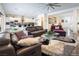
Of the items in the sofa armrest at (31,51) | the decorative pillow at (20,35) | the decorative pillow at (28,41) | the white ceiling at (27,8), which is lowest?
the sofa armrest at (31,51)

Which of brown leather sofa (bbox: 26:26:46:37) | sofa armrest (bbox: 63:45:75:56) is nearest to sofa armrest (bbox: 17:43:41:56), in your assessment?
brown leather sofa (bbox: 26:26:46:37)

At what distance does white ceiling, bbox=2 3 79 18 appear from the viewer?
2131 mm

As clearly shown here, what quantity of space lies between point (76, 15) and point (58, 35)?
591 millimetres

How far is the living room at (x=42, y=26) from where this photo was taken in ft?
6.96

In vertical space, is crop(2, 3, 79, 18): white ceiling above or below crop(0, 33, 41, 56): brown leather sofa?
above

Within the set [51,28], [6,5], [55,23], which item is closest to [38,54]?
[51,28]

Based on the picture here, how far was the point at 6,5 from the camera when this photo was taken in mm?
2111

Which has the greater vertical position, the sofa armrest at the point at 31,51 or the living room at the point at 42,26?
the living room at the point at 42,26

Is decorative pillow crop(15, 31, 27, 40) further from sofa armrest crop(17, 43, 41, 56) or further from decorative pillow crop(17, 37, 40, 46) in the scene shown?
sofa armrest crop(17, 43, 41, 56)

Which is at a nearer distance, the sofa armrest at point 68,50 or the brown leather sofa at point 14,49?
the brown leather sofa at point 14,49

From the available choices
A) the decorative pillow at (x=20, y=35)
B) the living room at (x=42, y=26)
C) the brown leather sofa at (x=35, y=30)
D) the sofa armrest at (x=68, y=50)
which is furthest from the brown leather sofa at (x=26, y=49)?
the sofa armrest at (x=68, y=50)

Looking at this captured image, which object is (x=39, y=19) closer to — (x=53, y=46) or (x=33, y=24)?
(x=33, y=24)

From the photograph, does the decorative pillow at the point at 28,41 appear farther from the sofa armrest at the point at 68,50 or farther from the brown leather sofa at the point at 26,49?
the sofa armrest at the point at 68,50

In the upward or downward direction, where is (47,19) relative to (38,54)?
upward
